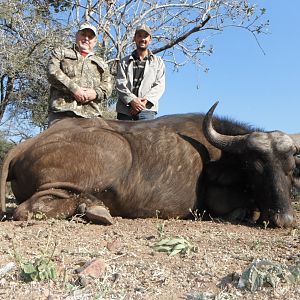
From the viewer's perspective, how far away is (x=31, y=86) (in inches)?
660

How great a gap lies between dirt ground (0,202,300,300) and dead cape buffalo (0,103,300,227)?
18.2 inches

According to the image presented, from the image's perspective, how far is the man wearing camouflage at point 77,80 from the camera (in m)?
6.61

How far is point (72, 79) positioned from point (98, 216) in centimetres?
247

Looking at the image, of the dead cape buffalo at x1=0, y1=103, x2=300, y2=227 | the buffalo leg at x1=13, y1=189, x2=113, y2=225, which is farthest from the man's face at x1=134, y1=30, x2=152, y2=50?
the buffalo leg at x1=13, y1=189, x2=113, y2=225

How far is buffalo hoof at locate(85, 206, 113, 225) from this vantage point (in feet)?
16.1

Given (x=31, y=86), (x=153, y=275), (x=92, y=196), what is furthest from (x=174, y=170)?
(x=31, y=86)

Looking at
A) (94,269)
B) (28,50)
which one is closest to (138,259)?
(94,269)

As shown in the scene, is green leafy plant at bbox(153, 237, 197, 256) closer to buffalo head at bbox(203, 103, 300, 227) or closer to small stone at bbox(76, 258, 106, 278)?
small stone at bbox(76, 258, 106, 278)

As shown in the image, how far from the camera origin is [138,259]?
3.45m

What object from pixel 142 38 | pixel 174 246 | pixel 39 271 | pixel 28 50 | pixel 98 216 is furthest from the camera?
pixel 28 50

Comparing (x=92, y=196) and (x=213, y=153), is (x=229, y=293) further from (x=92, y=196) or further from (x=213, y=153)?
(x=213, y=153)

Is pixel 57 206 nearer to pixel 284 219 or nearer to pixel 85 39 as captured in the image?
pixel 284 219

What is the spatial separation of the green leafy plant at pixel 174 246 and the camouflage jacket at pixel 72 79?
332 cm

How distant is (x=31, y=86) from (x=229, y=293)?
48.7 ft
